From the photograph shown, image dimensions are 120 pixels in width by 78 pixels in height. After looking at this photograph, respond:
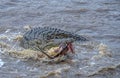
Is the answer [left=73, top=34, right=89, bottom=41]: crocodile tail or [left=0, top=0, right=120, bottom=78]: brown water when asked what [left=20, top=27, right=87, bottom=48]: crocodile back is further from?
[left=0, top=0, right=120, bottom=78]: brown water

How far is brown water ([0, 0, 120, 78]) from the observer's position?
7855 millimetres

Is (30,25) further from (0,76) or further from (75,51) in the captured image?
(0,76)

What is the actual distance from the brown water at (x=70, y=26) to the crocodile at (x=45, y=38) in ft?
1.19

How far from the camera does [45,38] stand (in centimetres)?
940

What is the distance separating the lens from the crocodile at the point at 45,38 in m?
9.02

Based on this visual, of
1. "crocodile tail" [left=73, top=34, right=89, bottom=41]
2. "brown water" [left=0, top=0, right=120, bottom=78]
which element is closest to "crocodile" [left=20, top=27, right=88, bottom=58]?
"crocodile tail" [left=73, top=34, right=89, bottom=41]

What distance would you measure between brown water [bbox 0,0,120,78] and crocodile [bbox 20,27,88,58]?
0.36 metres

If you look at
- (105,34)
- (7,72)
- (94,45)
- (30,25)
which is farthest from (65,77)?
(30,25)

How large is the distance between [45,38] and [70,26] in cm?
166

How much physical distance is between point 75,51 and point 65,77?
1.41m

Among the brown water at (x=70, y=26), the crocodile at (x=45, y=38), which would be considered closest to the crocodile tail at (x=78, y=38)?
the crocodile at (x=45, y=38)

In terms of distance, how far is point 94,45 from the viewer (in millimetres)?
9219

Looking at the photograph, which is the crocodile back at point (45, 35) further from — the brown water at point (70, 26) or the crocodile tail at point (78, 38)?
the brown water at point (70, 26)

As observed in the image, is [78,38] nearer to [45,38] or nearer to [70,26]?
[45,38]
